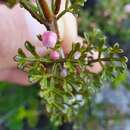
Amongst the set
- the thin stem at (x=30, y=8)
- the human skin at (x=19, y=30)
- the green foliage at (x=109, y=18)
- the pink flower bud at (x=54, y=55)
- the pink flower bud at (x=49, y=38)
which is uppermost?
the green foliage at (x=109, y=18)

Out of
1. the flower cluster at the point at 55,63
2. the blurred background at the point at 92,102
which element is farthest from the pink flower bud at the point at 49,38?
the blurred background at the point at 92,102

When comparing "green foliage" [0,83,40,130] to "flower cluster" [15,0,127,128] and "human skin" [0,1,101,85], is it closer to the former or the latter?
"human skin" [0,1,101,85]

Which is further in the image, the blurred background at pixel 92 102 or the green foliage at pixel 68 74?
the blurred background at pixel 92 102

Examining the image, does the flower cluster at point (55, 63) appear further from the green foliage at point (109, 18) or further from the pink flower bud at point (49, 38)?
the green foliage at point (109, 18)

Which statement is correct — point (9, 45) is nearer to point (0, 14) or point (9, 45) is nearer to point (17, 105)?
point (0, 14)

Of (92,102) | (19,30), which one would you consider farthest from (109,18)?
(19,30)

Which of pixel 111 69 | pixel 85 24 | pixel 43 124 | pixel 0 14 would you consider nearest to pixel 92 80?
pixel 111 69

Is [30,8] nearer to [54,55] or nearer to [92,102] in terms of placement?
[54,55]
